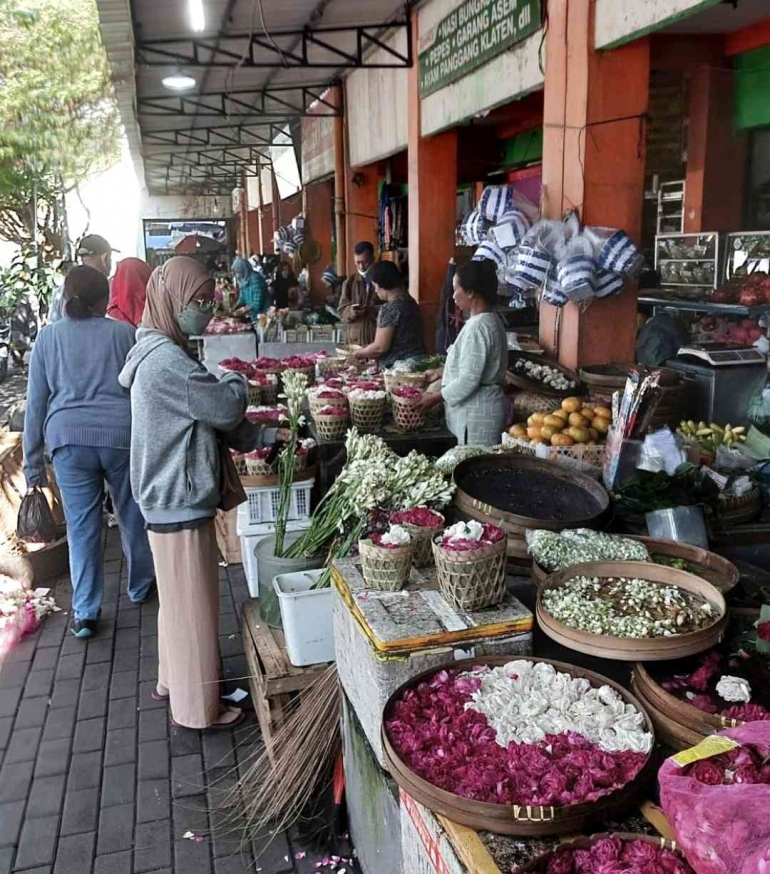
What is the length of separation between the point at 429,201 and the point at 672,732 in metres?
7.47

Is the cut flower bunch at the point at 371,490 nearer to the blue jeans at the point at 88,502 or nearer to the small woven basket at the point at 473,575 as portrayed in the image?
the small woven basket at the point at 473,575

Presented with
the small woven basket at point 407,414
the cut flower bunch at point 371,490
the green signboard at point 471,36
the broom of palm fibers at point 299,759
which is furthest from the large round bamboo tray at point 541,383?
the broom of palm fibers at point 299,759

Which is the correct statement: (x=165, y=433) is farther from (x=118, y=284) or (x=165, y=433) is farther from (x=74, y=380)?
(x=118, y=284)

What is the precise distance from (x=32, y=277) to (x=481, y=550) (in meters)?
12.5

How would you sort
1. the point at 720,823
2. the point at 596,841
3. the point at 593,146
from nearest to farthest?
the point at 720,823
the point at 596,841
the point at 593,146

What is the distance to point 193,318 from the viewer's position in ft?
10.4

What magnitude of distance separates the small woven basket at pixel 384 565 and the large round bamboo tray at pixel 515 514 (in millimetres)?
490

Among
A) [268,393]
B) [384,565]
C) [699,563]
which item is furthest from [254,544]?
[699,563]

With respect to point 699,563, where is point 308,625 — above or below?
below

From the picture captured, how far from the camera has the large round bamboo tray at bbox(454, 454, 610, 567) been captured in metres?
2.80

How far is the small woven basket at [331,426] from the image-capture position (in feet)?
15.7

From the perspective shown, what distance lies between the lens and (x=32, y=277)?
12969 millimetres

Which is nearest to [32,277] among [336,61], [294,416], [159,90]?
[159,90]

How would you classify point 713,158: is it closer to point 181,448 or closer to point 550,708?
point 181,448
